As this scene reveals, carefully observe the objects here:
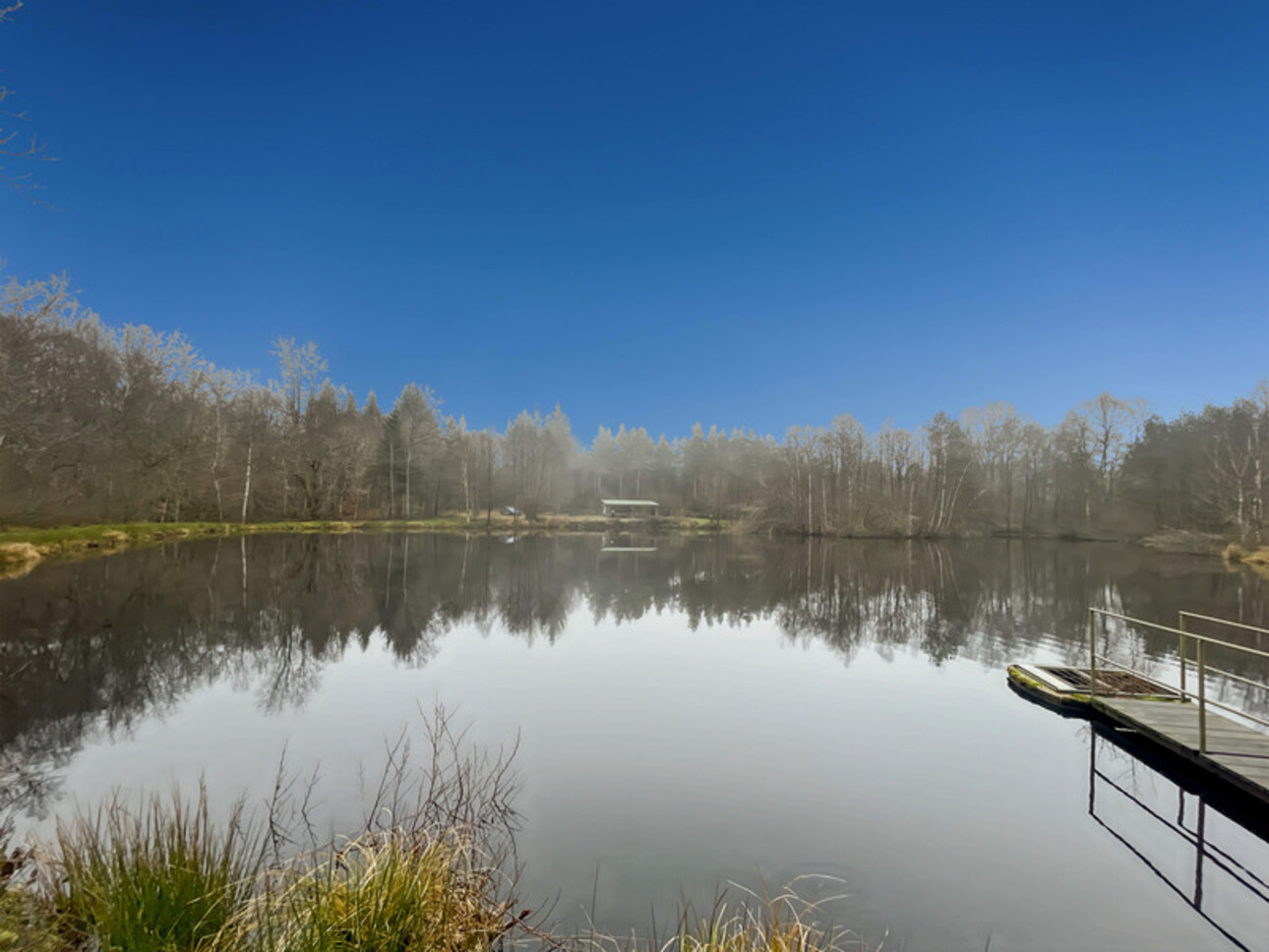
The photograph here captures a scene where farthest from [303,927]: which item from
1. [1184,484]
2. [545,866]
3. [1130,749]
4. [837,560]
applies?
[1184,484]

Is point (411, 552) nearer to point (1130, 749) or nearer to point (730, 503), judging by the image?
point (1130, 749)

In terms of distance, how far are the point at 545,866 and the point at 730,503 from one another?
62601mm

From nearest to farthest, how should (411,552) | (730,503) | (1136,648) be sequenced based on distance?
1. (1136,648)
2. (411,552)
3. (730,503)

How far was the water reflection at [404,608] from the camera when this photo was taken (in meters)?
8.60

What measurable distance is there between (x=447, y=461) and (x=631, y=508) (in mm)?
20022

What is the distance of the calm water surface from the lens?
4438 millimetres

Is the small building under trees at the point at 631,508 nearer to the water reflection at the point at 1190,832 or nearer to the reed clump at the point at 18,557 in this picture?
the reed clump at the point at 18,557

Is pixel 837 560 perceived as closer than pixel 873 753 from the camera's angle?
No

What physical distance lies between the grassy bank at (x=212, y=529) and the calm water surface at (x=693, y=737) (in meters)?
7.91

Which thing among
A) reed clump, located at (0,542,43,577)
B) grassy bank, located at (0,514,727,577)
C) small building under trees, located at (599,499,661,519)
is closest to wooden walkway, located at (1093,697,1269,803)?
grassy bank, located at (0,514,727,577)

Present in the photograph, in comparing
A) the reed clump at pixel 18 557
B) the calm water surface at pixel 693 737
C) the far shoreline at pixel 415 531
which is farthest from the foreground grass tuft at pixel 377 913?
the reed clump at pixel 18 557

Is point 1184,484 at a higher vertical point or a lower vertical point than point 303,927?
higher

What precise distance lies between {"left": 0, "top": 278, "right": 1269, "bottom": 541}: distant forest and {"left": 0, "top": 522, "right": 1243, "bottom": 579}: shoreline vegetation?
1.42 m

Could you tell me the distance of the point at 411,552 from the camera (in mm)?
30047
